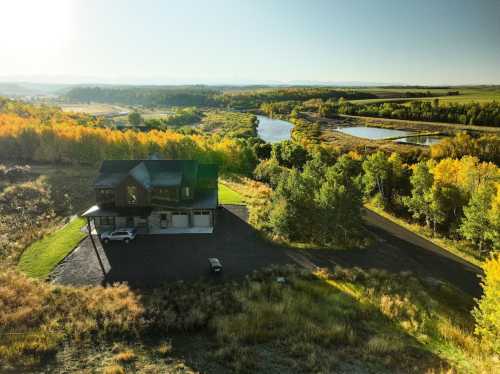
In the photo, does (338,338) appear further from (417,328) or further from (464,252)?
(464,252)

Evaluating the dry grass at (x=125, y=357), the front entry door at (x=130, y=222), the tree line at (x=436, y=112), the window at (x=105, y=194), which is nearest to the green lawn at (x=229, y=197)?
the front entry door at (x=130, y=222)

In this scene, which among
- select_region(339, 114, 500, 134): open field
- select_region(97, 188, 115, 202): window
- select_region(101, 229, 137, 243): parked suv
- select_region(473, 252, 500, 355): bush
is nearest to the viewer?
select_region(473, 252, 500, 355): bush

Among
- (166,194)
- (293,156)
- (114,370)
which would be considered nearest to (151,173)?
(166,194)

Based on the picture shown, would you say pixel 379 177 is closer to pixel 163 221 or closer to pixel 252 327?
pixel 163 221

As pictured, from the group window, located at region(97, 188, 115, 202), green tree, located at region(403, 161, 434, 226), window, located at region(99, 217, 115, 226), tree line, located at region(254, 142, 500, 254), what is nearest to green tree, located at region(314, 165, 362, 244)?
tree line, located at region(254, 142, 500, 254)

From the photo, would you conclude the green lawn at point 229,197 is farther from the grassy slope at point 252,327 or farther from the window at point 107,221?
the grassy slope at point 252,327

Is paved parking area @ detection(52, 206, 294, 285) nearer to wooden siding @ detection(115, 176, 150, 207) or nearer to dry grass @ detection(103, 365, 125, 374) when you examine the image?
wooden siding @ detection(115, 176, 150, 207)
